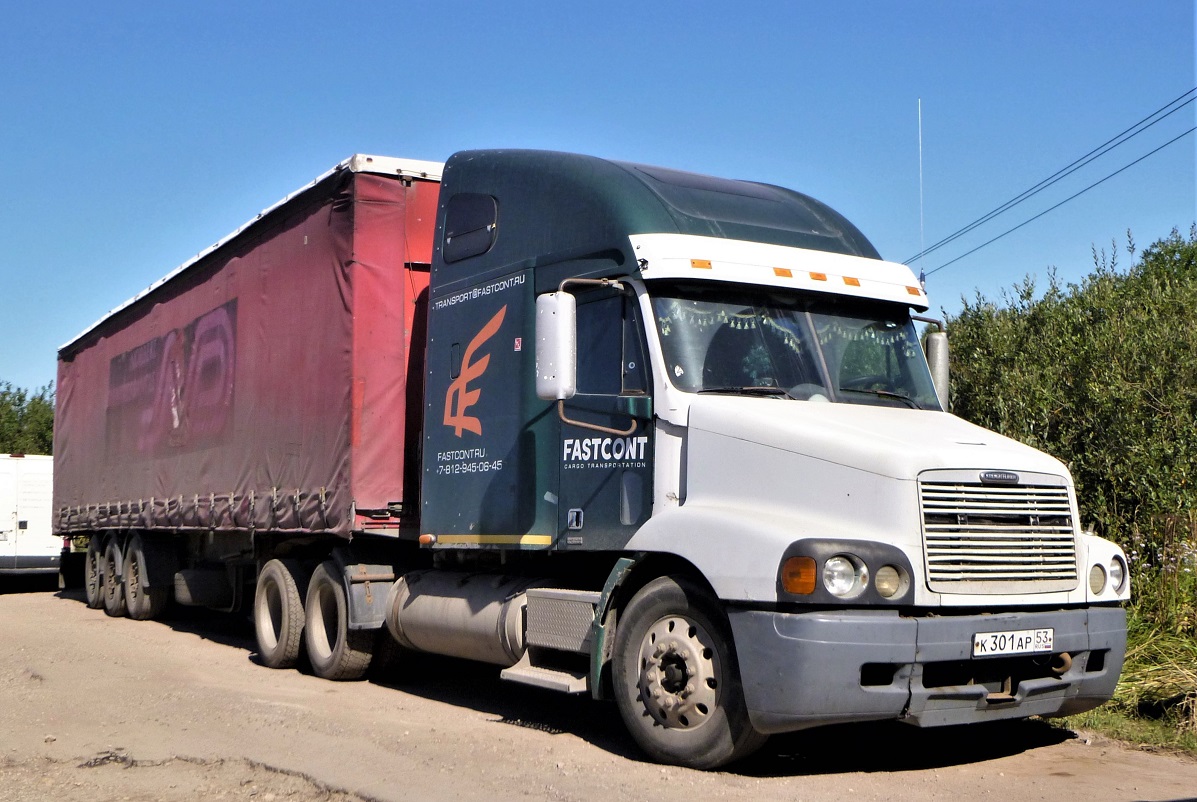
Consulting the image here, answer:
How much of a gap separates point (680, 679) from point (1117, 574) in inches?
104

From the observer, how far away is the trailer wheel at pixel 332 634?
10.8 metres

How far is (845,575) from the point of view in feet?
20.9

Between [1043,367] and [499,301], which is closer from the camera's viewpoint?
[499,301]

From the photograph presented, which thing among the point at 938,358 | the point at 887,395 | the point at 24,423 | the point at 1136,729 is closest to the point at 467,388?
the point at 887,395

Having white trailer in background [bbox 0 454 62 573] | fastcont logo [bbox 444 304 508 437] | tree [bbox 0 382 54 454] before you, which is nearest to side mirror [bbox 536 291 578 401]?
fastcont logo [bbox 444 304 508 437]

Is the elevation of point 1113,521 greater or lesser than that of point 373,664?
greater

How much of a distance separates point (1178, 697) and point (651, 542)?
3.85m

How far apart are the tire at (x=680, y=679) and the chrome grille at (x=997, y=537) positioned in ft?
3.82

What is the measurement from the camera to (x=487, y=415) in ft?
29.4

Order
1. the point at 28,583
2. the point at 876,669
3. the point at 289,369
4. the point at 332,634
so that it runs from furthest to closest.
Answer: the point at 28,583 < the point at 289,369 < the point at 332,634 < the point at 876,669

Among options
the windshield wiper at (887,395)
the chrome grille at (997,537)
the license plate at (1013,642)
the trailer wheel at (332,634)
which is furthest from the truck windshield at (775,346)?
the trailer wheel at (332,634)

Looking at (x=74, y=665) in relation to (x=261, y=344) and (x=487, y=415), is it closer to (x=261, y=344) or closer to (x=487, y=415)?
(x=261, y=344)

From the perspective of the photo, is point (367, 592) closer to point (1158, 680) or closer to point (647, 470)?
point (647, 470)

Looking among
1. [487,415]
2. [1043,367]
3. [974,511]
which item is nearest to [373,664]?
[487,415]
